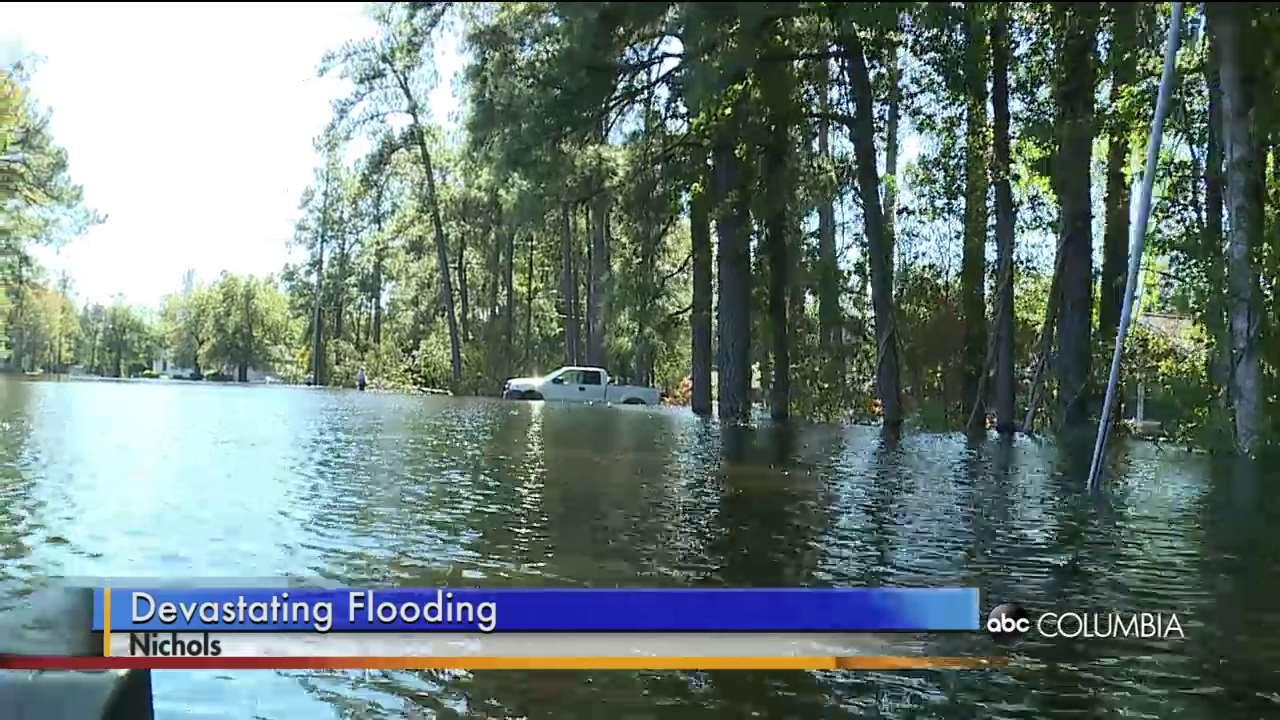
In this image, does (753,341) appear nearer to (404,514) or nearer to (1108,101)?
(404,514)

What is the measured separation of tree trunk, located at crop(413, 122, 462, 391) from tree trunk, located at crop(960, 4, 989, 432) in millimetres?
1157

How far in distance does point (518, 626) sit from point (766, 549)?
0.85 metres

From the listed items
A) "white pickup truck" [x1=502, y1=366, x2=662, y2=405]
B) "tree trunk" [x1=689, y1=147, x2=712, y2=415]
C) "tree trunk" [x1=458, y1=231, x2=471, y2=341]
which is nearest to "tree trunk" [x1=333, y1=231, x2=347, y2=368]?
"tree trunk" [x1=458, y1=231, x2=471, y2=341]

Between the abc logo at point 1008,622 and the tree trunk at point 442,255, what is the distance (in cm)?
149

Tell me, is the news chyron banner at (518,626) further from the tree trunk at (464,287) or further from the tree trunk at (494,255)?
the tree trunk at (464,287)

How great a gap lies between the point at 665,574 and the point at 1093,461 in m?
0.92

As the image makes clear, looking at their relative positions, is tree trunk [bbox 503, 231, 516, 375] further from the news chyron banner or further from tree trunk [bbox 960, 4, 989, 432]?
the news chyron banner

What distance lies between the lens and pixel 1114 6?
1.82 metres

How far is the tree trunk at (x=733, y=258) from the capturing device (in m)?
2.94

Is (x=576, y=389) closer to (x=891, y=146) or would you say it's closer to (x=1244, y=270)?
(x=891, y=146)

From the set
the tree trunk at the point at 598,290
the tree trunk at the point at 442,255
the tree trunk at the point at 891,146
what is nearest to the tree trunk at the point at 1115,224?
the tree trunk at the point at 891,146

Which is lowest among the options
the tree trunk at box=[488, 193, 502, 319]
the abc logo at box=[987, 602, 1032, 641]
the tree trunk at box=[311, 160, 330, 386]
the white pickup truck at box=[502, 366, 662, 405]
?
the abc logo at box=[987, 602, 1032, 641]

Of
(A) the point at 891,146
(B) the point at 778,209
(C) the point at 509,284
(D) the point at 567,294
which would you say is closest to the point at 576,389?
(D) the point at 567,294

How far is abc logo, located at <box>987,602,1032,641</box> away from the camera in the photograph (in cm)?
→ 202
